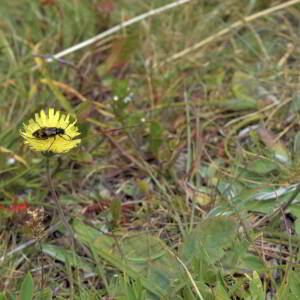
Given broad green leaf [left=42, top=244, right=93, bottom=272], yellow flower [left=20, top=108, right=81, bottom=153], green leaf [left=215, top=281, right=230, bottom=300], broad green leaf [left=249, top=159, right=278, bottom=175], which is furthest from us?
broad green leaf [left=249, top=159, right=278, bottom=175]

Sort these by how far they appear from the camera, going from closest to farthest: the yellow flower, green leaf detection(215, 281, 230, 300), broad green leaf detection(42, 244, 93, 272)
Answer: green leaf detection(215, 281, 230, 300) → the yellow flower → broad green leaf detection(42, 244, 93, 272)

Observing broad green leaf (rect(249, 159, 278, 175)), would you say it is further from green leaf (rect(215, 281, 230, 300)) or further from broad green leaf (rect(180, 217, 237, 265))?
green leaf (rect(215, 281, 230, 300))

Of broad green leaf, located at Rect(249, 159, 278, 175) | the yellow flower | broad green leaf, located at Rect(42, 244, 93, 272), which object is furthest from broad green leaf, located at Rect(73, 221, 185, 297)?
broad green leaf, located at Rect(249, 159, 278, 175)

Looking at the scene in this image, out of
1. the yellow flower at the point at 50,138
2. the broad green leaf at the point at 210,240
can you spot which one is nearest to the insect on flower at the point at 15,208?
the yellow flower at the point at 50,138

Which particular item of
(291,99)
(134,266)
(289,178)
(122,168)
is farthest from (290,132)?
(134,266)

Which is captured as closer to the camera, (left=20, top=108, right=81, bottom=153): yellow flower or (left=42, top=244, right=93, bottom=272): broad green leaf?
(left=20, top=108, right=81, bottom=153): yellow flower

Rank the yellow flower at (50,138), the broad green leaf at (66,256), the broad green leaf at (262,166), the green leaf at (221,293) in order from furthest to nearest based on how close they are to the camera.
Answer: the broad green leaf at (262,166) < the broad green leaf at (66,256) < the yellow flower at (50,138) < the green leaf at (221,293)

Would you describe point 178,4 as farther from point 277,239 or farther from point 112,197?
point 277,239

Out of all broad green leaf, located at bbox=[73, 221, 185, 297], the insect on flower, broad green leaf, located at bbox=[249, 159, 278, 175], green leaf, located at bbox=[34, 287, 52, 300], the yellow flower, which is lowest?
broad green leaf, located at bbox=[73, 221, 185, 297]

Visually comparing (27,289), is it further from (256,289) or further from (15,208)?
(256,289)

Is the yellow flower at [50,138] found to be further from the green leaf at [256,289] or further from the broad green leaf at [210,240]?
the green leaf at [256,289]

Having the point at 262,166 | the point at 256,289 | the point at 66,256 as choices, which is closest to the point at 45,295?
the point at 66,256
